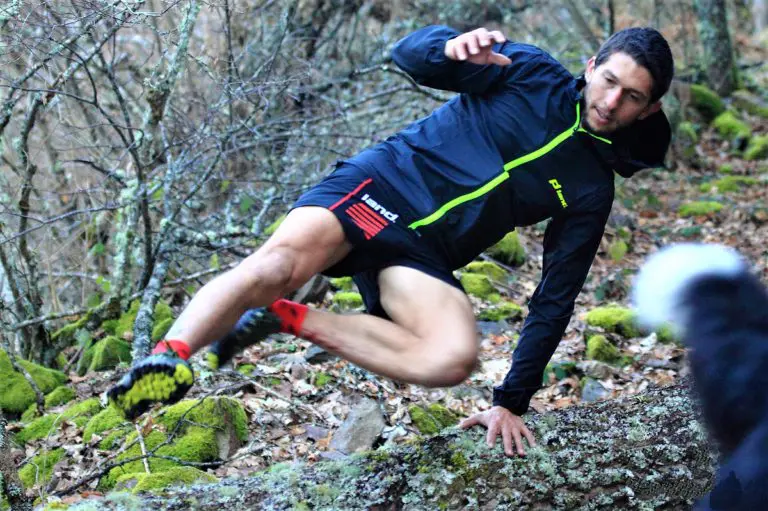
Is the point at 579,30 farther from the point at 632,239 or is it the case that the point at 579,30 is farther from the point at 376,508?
the point at 376,508

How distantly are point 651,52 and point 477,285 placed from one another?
3652mm

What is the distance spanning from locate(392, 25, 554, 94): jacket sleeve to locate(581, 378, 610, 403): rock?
237 centimetres

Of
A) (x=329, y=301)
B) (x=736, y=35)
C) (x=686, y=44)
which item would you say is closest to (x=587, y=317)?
(x=329, y=301)

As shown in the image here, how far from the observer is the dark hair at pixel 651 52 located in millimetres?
3680

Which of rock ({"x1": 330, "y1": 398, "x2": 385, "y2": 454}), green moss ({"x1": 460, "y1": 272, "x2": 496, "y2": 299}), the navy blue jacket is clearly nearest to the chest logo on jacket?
the navy blue jacket

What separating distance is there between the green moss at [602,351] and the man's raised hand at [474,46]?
2.97 metres

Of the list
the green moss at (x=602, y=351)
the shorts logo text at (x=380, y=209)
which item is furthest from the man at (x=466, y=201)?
the green moss at (x=602, y=351)

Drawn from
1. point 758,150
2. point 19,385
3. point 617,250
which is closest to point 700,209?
point 617,250

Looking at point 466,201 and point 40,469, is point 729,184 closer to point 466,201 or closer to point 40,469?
point 466,201

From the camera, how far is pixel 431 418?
4883 millimetres

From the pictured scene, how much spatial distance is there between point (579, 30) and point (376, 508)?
10.8 m

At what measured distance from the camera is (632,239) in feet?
30.7

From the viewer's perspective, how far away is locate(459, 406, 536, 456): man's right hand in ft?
11.3

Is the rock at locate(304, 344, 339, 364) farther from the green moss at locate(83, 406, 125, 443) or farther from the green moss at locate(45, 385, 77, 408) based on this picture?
the green moss at locate(45, 385, 77, 408)
